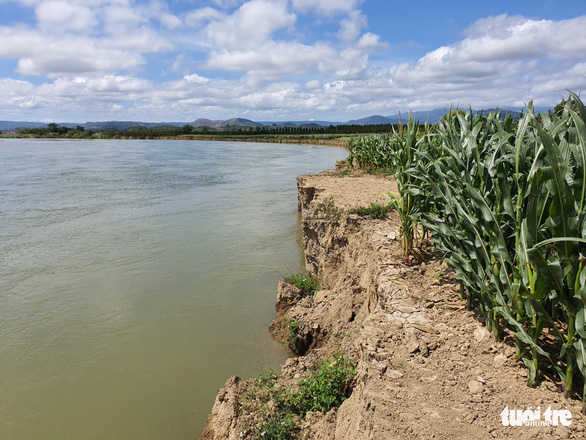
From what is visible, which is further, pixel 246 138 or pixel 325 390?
pixel 246 138

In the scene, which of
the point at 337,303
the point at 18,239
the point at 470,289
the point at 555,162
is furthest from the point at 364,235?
the point at 18,239

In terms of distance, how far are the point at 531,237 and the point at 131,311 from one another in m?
6.83

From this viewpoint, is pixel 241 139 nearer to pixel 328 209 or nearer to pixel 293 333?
pixel 328 209

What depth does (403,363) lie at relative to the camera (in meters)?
3.19

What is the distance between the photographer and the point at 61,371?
5613 mm

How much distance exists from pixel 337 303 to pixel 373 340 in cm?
232

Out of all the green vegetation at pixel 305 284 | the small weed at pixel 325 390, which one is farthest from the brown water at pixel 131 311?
the small weed at pixel 325 390

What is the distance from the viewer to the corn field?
238cm

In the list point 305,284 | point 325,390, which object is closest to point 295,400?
point 325,390

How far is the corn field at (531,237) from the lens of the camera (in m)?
2.38

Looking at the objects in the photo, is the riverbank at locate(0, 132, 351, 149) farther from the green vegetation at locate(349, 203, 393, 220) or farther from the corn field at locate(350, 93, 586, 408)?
the corn field at locate(350, 93, 586, 408)

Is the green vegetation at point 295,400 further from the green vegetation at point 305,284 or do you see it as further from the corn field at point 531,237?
the green vegetation at point 305,284

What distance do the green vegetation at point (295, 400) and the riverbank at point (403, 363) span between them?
0.31 ft

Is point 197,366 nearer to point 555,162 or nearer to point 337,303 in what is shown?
point 337,303
